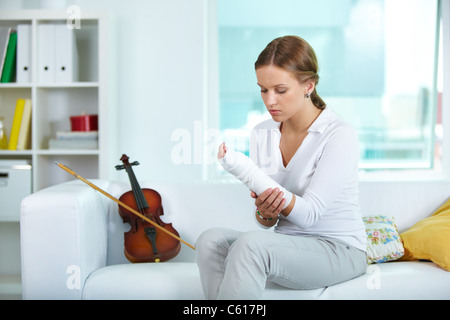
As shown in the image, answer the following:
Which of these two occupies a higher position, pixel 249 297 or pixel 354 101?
→ pixel 354 101

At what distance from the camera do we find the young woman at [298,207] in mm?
1479

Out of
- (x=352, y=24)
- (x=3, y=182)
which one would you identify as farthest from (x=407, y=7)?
(x=3, y=182)

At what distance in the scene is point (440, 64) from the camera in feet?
10.5

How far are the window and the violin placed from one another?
1.07 m

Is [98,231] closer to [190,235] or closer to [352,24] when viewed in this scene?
[190,235]

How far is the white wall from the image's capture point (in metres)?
3.12

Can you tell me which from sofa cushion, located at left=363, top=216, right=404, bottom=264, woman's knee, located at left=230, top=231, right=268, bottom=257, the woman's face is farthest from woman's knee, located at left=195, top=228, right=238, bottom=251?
sofa cushion, located at left=363, top=216, right=404, bottom=264

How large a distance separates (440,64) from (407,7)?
38 centimetres

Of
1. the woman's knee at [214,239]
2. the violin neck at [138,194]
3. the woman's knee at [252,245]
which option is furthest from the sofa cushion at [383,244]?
the violin neck at [138,194]

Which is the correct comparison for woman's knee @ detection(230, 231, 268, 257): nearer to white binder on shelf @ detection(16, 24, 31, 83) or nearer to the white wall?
the white wall

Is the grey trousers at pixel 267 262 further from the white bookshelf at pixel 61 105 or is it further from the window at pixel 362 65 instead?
the window at pixel 362 65

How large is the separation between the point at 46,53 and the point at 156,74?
0.60 m

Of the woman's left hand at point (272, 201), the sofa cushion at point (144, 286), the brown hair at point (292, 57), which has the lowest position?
the sofa cushion at point (144, 286)

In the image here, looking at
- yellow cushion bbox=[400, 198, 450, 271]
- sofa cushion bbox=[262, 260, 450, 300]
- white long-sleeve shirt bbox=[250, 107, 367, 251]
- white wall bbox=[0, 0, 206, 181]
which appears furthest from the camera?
white wall bbox=[0, 0, 206, 181]
